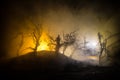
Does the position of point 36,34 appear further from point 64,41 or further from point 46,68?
point 46,68

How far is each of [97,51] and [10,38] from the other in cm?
2232

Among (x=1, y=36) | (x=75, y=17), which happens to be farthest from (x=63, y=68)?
(x=75, y=17)

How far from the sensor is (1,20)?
46875 mm

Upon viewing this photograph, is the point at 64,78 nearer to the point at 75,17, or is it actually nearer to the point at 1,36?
the point at 1,36

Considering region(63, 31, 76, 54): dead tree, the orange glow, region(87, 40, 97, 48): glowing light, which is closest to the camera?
the orange glow

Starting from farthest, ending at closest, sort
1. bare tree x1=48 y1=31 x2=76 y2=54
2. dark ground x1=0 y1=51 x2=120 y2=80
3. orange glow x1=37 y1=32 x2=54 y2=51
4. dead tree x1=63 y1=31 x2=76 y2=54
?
dead tree x1=63 y1=31 x2=76 y2=54 → orange glow x1=37 y1=32 x2=54 y2=51 → bare tree x1=48 y1=31 x2=76 y2=54 → dark ground x1=0 y1=51 x2=120 y2=80

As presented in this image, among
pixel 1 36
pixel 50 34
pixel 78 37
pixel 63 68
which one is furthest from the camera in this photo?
pixel 78 37

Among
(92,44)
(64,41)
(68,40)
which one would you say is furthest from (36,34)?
(92,44)

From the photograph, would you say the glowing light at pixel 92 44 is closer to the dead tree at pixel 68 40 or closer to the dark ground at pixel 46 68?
the dead tree at pixel 68 40

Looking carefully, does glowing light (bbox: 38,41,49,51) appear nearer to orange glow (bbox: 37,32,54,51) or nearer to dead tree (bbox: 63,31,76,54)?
orange glow (bbox: 37,32,54,51)

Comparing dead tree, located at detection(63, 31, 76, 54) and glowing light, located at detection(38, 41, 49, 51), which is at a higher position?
dead tree, located at detection(63, 31, 76, 54)

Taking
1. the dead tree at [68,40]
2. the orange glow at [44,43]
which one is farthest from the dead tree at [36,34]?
the dead tree at [68,40]

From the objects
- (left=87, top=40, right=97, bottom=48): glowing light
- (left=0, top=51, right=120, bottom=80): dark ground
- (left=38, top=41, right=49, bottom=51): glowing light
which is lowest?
(left=0, top=51, right=120, bottom=80): dark ground

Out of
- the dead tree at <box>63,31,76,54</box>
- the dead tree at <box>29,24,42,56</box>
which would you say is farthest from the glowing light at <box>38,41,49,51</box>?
the dead tree at <box>63,31,76,54</box>
